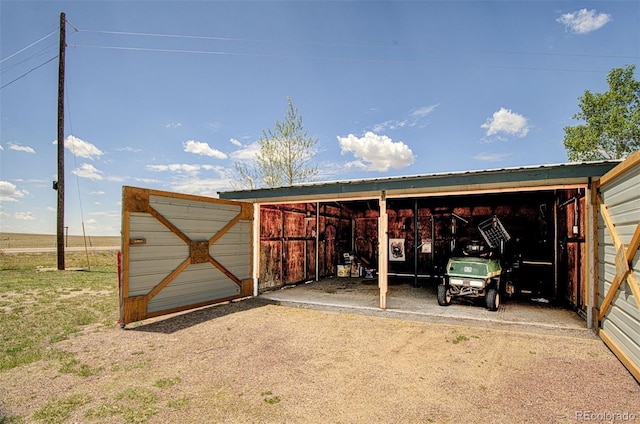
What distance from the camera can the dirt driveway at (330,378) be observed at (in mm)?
3160

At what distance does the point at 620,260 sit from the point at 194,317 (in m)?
7.30

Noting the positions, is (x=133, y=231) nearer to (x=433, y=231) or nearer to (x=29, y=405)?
(x=29, y=405)

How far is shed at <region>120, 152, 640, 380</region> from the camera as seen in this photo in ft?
15.9

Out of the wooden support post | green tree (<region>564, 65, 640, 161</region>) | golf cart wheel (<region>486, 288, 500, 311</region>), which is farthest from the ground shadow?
green tree (<region>564, 65, 640, 161</region>)

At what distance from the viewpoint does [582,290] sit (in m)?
6.73

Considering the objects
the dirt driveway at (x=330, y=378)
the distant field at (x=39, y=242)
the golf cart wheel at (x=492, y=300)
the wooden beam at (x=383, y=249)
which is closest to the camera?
the dirt driveway at (x=330, y=378)

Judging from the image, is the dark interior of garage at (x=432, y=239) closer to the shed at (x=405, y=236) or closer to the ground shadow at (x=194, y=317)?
the shed at (x=405, y=236)

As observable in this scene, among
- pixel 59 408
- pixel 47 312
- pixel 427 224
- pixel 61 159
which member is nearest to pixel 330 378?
pixel 59 408

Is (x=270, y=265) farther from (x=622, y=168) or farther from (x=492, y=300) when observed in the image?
(x=622, y=168)

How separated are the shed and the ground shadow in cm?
20

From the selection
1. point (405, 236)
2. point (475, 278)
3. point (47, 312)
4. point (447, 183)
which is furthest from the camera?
point (405, 236)

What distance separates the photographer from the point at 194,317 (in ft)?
22.5

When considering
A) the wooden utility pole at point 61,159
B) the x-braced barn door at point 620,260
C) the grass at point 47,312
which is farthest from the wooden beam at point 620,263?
the wooden utility pole at point 61,159

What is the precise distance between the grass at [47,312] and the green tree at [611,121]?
2528 cm
